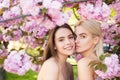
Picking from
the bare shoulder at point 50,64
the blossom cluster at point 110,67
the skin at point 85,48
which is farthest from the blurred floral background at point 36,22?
the blossom cluster at point 110,67

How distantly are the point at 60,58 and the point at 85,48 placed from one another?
29cm

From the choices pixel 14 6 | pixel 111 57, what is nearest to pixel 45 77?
pixel 111 57

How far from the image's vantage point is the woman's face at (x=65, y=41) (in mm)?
3920

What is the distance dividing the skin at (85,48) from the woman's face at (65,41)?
69mm

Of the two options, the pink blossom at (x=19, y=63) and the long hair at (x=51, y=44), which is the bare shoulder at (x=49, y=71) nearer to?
the long hair at (x=51, y=44)

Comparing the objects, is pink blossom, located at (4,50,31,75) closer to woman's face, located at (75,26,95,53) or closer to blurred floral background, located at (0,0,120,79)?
blurred floral background, located at (0,0,120,79)

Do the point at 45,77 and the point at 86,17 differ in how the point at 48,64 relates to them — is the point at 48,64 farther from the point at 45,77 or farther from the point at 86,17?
the point at 86,17

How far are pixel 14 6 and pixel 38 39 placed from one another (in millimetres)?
658

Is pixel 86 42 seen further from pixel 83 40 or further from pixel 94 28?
pixel 94 28

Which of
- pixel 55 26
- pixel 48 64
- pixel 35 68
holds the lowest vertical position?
pixel 35 68

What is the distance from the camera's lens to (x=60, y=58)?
402 centimetres

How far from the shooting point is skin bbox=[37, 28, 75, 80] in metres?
3.91

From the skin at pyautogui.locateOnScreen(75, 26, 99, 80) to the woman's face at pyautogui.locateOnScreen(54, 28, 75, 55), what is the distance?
0.23 feet

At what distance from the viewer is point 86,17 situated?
4.20 m
